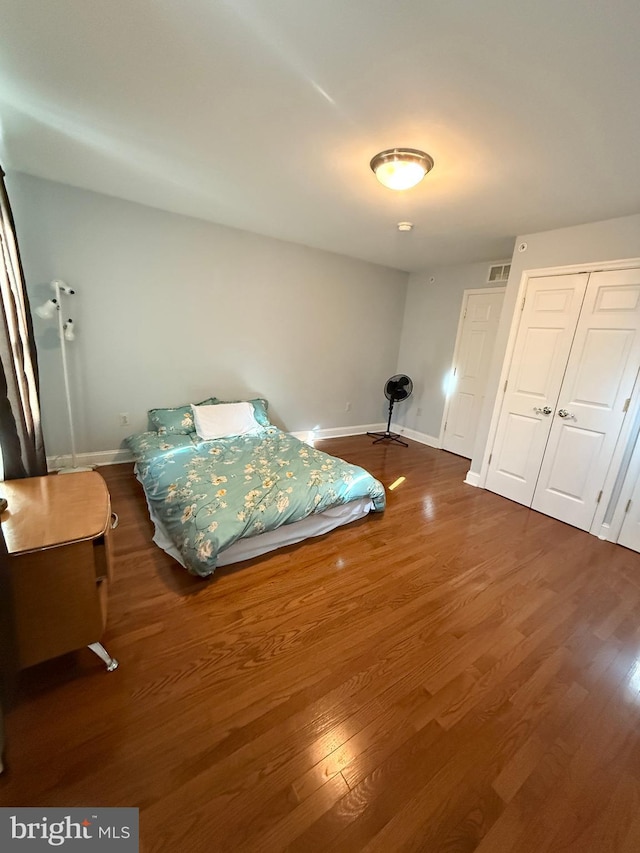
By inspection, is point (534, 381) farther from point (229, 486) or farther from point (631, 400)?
point (229, 486)

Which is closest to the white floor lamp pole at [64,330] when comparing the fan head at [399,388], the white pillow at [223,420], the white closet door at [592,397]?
the white pillow at [223,420]

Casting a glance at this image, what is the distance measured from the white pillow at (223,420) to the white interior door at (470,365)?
9.02 ft

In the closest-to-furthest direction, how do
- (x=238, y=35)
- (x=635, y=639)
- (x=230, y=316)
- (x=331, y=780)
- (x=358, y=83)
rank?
(x=331, y=780) → (x=238, y=35) → (x=358, y=83) → (x=635, y=639) → (x=230, y=316)

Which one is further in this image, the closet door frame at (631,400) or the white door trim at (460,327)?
the white door trim at (460,327)

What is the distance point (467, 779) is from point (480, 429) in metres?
2.91

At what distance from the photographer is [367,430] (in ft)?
17.6

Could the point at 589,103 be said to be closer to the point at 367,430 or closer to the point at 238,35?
the point at 238,35

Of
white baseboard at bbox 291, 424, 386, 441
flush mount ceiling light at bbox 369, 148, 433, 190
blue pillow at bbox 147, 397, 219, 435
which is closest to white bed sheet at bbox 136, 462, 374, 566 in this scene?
blue pillow at bbox 147, 397, 219, 435

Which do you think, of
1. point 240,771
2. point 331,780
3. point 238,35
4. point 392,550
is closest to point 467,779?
point 331,780

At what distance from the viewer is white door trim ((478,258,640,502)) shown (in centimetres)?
254

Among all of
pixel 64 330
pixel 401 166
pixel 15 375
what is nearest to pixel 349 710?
pixel 15 375

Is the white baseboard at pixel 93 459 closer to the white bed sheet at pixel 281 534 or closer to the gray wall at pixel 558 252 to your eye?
the white bed sheet at pixel 281 534

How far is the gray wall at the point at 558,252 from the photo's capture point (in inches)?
97.3

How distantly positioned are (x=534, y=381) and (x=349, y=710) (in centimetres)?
299
